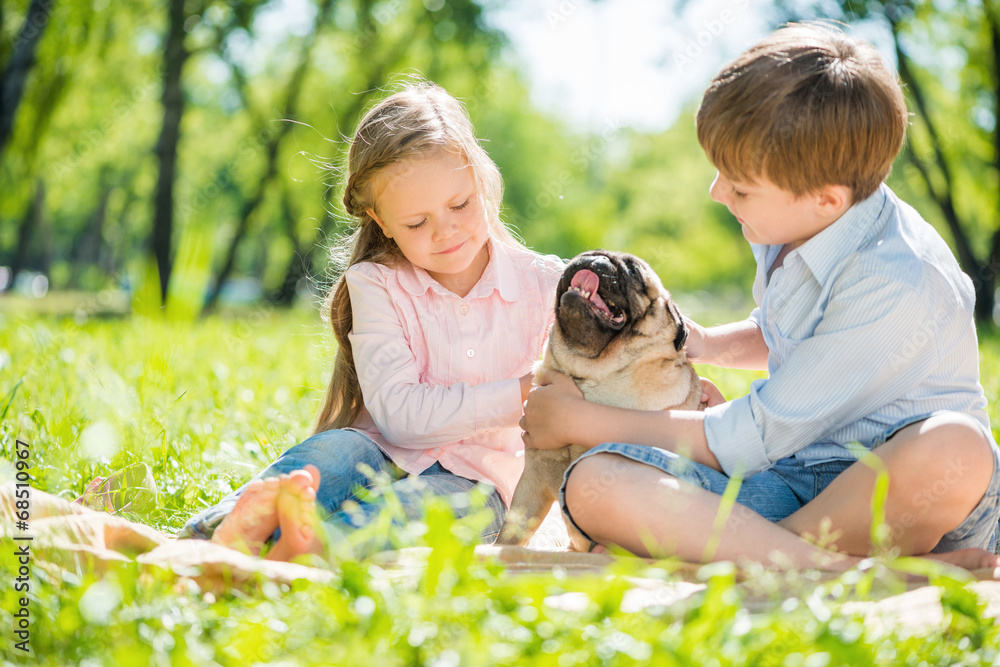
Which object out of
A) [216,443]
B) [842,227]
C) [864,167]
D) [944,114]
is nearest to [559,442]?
[842,227]

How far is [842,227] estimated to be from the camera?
2447 millimetres

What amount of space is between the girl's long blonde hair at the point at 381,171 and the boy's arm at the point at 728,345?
90cm

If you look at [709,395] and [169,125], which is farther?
[169,125]

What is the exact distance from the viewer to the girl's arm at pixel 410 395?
9.33ft

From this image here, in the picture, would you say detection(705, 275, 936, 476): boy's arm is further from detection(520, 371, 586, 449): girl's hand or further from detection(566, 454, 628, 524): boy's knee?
detection(520, 371, 586, 449): girl's hand

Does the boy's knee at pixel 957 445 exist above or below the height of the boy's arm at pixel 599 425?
above

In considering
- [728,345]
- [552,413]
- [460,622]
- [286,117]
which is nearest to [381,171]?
[552,413]

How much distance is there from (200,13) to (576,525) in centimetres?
1382

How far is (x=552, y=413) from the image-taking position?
2.62 meters

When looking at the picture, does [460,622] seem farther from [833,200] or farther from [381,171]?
[381,171]

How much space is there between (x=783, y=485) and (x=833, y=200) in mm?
901

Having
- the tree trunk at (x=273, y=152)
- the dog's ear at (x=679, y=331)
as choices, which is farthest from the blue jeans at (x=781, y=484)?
the tree trunk at (x=273, y=152)

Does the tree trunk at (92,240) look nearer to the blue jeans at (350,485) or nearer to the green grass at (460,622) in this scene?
the blue jeans at (350,485)

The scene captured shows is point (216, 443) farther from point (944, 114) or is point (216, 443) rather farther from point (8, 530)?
point (944, 114)
